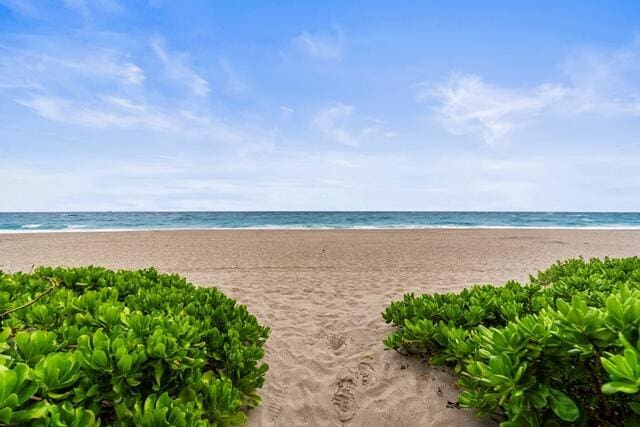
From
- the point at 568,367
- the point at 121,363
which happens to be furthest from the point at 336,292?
the point at 121,363

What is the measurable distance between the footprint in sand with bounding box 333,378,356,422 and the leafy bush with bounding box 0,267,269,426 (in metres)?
0.87

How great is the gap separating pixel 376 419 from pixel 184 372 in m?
1.97

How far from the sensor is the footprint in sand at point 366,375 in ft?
12.3

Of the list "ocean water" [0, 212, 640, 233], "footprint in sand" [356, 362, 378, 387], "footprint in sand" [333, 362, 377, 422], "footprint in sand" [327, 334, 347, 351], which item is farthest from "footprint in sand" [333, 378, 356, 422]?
"ocean water" [0, 212, 640, 233]

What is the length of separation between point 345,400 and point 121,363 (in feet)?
7.95

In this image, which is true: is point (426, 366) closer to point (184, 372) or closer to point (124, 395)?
point (184, 372)

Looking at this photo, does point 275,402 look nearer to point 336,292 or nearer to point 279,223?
point 336,292

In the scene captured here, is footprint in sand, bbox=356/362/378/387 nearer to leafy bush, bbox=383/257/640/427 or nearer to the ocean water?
leafy bush, bbox=383/257/640/427

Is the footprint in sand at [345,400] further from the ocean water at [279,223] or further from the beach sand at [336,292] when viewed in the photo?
the ocean water at [279,223]

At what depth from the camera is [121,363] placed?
186cm

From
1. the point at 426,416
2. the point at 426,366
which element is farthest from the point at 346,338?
the point at 426,416

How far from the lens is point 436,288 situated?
8023 millimetres

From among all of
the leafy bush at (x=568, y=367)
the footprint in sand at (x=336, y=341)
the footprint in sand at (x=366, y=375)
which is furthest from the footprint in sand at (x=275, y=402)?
the leafy bush at (x=568, y=367)

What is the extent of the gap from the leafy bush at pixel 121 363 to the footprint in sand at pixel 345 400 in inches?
34.2
